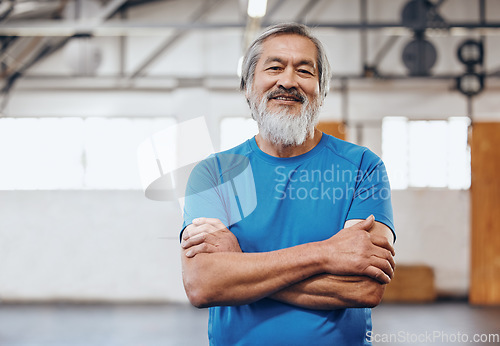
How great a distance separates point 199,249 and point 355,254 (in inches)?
16.9

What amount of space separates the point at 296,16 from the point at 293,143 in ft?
22.6

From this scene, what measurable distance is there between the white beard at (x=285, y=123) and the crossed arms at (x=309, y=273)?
1.01ft

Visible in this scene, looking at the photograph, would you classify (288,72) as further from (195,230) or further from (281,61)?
(195,230)

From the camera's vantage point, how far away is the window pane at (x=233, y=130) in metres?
7.80

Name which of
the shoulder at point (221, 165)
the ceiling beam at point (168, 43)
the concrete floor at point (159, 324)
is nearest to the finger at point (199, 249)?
the shoulder at point (221, 165)

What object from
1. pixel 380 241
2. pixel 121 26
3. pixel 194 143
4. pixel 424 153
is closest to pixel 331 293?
pixel 380 241

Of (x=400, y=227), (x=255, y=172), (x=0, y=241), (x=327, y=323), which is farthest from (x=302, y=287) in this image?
(x=0, y=241)

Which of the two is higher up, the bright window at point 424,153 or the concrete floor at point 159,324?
the bright window at point 424,153

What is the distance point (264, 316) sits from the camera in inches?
53.0

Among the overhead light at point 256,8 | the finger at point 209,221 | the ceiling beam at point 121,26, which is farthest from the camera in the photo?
the ceiling beam at point 121,26

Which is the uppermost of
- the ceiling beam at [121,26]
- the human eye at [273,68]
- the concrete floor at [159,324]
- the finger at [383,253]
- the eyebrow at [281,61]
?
the ceiling beam at [121,26]

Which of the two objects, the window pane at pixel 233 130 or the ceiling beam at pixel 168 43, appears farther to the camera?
the ceiling beam at pixel 168 43

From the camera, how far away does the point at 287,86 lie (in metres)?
1.47

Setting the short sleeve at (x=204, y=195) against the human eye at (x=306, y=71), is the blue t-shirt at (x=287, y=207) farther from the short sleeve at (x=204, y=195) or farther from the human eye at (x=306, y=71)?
the human eye at (x=306, y=71)
